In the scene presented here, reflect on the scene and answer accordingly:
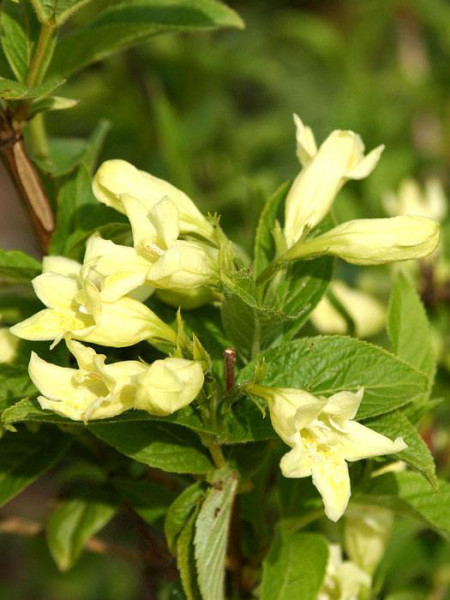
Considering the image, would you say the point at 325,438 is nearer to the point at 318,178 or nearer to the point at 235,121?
the point at 318,178

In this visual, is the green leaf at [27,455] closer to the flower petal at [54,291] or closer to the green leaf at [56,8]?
the flower petal at [54,291]

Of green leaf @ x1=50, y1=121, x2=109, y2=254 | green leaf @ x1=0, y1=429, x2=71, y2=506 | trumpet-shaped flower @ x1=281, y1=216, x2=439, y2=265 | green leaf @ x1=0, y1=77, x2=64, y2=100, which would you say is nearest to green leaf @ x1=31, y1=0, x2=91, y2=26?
green leaf @ x1=0, y1=77, x2=64, y2=100

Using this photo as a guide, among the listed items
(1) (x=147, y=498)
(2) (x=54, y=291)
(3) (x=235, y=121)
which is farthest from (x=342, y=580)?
(3) (x=235, y=121)

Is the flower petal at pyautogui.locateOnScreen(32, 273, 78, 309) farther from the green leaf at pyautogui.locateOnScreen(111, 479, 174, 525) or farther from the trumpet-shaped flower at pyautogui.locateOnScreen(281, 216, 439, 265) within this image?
the green leaf at pyautogui.locateOnScreen(111, 479, 174, 525)

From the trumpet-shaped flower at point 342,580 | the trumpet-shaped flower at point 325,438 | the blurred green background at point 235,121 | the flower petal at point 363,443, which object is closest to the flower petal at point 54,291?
the trumpet-shaped flower at point 325,438

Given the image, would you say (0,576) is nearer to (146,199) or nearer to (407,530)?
(407,530)

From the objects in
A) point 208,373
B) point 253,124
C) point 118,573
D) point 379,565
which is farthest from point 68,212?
point 118,573
